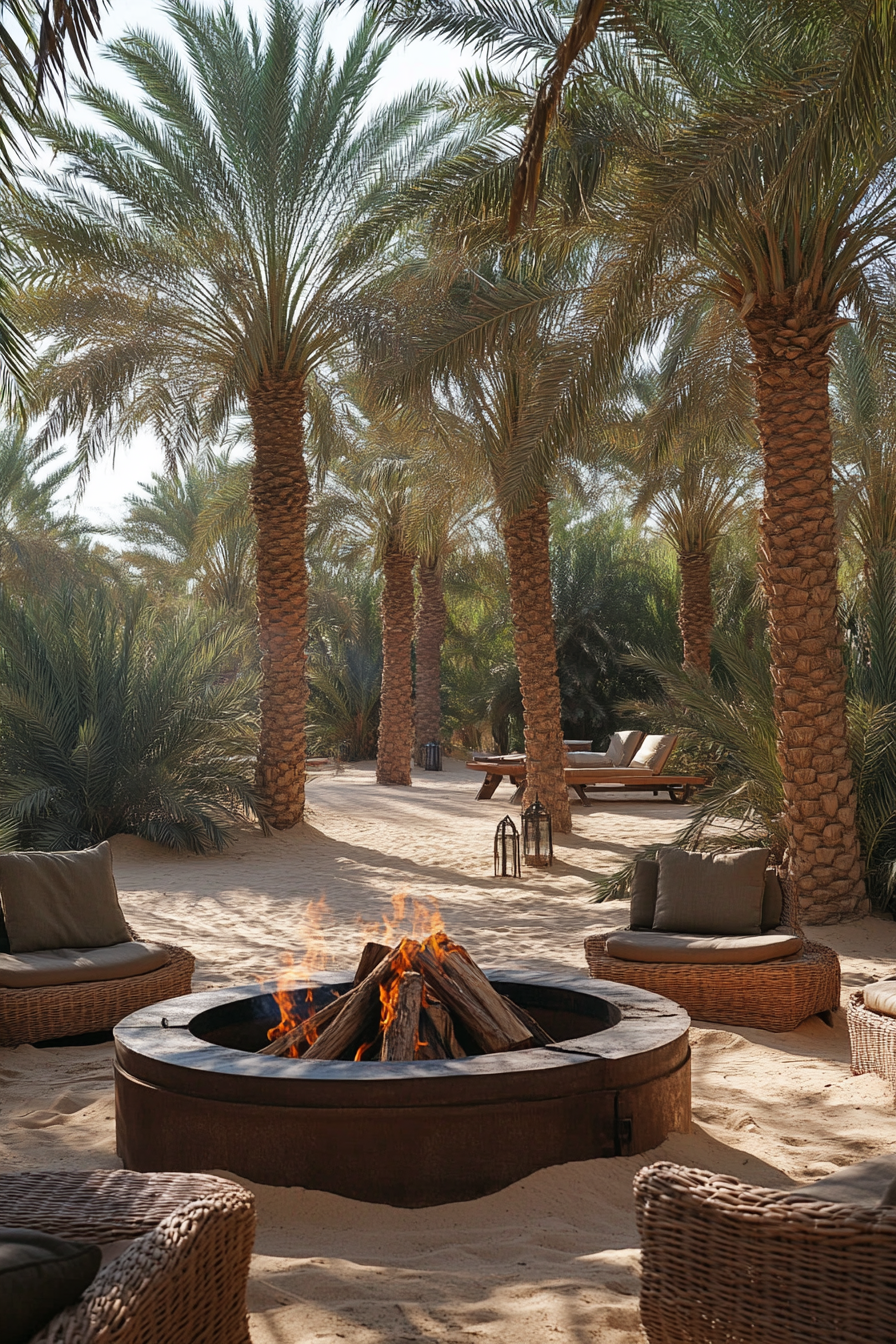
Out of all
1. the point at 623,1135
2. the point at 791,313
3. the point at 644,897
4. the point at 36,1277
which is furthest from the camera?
the point at 791,313

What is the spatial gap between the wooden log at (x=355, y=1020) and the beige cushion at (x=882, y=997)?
2118mm

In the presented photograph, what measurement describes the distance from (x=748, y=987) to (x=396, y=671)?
15.5m

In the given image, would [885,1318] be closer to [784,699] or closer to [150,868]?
[784,699]

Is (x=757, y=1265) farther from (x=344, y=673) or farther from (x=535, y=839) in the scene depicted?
(x=344, y=673)

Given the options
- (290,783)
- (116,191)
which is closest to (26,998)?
(290,783)

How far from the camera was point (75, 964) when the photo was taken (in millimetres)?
5684

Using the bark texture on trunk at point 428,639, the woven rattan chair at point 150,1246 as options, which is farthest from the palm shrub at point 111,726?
the bark texture on trunk at point 428,639

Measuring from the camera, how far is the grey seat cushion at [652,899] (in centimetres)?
639

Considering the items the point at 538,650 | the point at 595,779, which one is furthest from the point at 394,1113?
the point at 595,779

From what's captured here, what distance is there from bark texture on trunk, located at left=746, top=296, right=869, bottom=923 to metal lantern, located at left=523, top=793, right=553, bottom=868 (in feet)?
11.6

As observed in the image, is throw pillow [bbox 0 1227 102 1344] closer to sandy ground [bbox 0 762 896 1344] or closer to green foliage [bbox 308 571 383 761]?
sandy ground [bbox 0 762 896 1344]

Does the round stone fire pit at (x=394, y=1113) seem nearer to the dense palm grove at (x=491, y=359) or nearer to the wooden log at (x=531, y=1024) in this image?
the wooden log at (x=531, y=1024)

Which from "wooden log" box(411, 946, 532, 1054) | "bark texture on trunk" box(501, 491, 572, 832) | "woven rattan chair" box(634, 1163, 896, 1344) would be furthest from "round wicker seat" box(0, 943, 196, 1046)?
"bark texture on trunk" box(501, 491, 572, 832)

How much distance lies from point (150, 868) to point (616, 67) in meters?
8.68
